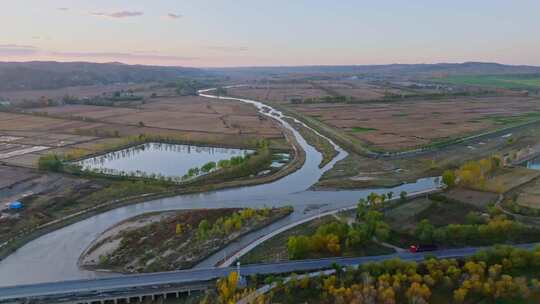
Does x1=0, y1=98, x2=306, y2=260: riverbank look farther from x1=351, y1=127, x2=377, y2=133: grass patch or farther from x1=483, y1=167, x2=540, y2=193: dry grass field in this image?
x1=483, y1=167, x2=540, y2=193: dry grass field

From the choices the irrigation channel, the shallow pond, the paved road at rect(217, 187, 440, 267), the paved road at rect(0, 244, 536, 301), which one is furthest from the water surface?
the shallow pond

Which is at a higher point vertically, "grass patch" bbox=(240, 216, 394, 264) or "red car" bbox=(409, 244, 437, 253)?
"red car" bbox=(409, 244, 437, 253)

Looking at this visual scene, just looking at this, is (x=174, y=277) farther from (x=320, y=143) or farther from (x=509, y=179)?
(x=320, y=143)

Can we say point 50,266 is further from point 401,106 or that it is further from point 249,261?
point 401,106

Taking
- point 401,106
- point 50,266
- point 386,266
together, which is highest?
point 401,106

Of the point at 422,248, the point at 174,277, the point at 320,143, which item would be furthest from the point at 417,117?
the point at 174,277

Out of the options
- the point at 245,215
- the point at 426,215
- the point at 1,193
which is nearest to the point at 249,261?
the point at 245,215

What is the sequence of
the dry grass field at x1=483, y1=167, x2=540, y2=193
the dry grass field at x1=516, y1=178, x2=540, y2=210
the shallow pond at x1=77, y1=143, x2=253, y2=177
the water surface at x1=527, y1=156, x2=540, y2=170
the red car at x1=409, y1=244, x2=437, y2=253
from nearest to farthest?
the red car at x1=409, y1=244, x2=437, y2=253 < the dry grass field at x1=516, y1=178, x2=540, y2=210 < the dry grass field at x1=483, y1=167, x2=540, y2=193 < the shallow pond at x1=77, y1=143, x2=253, y2=177 < the water surface at x1=527, y1=156, x2=540, y2=170

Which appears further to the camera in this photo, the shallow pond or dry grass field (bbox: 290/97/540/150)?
dry grass field (bbox: 290/97/540/150)
